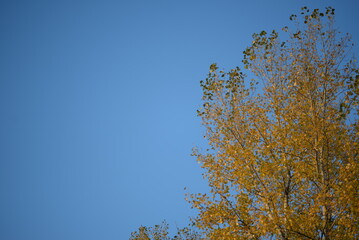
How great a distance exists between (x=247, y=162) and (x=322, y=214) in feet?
10.9

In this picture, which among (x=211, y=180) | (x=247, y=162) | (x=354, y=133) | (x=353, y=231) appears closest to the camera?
(x=353, y=231)

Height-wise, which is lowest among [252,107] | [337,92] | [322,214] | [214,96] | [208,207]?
[322,214]

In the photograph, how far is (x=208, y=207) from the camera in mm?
13258

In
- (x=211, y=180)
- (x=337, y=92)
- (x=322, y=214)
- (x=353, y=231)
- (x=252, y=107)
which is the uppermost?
(x=252, y=107)

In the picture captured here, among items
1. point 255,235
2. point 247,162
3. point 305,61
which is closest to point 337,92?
point 305,61

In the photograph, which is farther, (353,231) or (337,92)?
(337,92)

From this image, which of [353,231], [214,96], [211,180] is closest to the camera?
[353,231]

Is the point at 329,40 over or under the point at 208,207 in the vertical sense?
over

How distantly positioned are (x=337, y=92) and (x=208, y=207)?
7271 millimetres

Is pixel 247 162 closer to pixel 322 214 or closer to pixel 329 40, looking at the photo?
Result: pixel 322 214

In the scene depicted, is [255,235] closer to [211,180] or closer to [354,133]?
[211,180]

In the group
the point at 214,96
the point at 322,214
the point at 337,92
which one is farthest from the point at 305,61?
the point at 322,214

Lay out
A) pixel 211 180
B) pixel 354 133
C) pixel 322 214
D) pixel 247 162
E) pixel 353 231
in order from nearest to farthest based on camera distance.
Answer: pixel 353 231 < pixel 322 214 < pixel 247 162 < pixel 354 133 < pixel 211 180

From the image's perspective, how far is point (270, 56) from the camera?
14953mm
